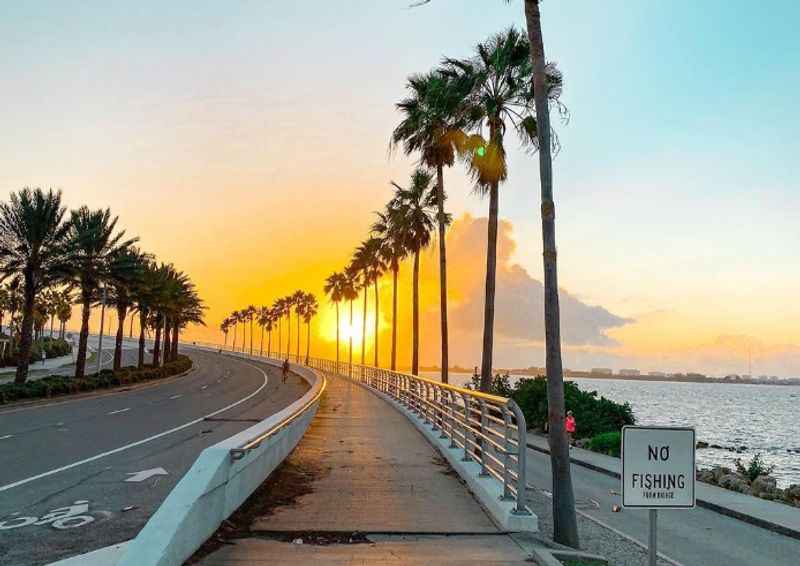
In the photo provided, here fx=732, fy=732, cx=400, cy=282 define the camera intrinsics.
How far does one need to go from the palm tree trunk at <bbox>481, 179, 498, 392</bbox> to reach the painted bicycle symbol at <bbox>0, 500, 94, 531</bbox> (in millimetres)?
16609

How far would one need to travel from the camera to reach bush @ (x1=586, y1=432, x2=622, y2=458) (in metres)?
26.5

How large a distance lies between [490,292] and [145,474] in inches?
550

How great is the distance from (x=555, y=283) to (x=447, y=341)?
29.5m

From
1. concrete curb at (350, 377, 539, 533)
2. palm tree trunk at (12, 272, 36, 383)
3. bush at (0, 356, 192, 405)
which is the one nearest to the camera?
concrete curb at (350, 377, 539, 533)

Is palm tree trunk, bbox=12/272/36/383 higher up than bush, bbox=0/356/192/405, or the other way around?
palm tree trunk, bbox=12/272/36/383

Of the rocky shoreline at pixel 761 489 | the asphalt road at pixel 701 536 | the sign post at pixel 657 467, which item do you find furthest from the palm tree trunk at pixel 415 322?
the sign post at pixel 657 467

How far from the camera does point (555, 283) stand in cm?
982

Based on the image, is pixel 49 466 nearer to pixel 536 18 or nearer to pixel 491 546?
pixel 491 546

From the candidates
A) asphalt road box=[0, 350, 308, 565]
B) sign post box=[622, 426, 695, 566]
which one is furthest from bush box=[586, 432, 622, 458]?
sign post box=[622, 426, 695, 566]

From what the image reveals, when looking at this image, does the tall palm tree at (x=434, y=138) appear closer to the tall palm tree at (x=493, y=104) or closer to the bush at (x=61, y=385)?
the tall palm tree at (x=493, y=104)

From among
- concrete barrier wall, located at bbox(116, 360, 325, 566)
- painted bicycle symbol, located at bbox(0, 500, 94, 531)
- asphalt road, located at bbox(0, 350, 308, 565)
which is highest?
concrete barrier wall, located at bbox(116, 360, 325, 566)

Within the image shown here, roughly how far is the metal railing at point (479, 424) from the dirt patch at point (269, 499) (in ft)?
8.80

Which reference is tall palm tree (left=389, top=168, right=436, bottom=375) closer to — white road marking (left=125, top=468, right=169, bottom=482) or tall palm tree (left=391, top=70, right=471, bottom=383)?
tall palm tree (left=391, top=70, right=471, bottom=383)

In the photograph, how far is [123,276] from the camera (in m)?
45.7
